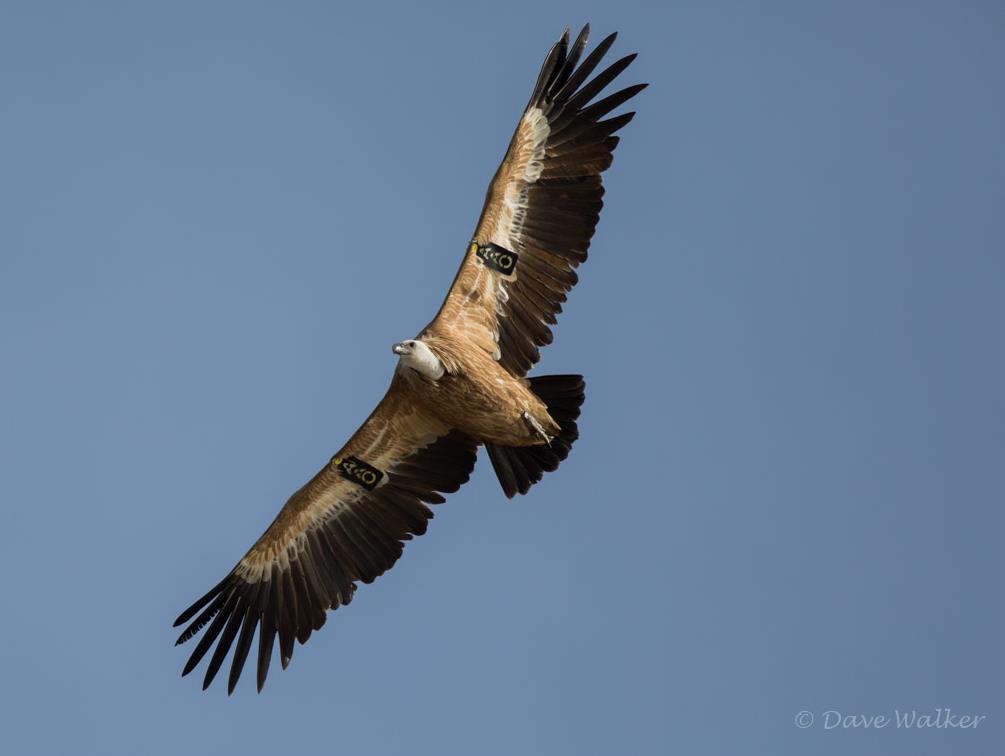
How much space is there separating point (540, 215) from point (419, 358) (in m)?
2.16

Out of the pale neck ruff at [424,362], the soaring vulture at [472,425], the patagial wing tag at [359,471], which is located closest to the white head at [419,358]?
the pale neck ruff at [424,362]

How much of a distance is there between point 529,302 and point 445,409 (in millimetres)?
1334

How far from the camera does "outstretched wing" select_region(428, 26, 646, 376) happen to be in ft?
36.9

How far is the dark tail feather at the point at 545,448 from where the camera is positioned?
36.3 ft

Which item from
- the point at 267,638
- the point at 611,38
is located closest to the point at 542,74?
the point at 611,38

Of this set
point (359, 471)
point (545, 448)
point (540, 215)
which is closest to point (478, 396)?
point (545, 448)

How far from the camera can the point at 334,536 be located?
38.0 ft

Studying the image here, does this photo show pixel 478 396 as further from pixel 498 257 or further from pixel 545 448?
pixel 498 257

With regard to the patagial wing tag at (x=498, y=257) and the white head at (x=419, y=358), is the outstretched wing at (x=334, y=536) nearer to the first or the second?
the white head at (x=419, y=358)

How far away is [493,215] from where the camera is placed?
1142cm

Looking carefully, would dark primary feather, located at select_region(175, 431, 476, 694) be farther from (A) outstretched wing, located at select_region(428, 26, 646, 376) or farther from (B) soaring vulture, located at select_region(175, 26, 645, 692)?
(A) outstretched wing, located at select_region(428, 26, 646, 376)

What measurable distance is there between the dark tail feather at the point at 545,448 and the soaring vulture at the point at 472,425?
11mm

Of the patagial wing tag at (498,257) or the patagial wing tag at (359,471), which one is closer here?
the patagial wing tag at (498,257)

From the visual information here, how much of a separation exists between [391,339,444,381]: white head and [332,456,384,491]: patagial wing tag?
1465 mm
